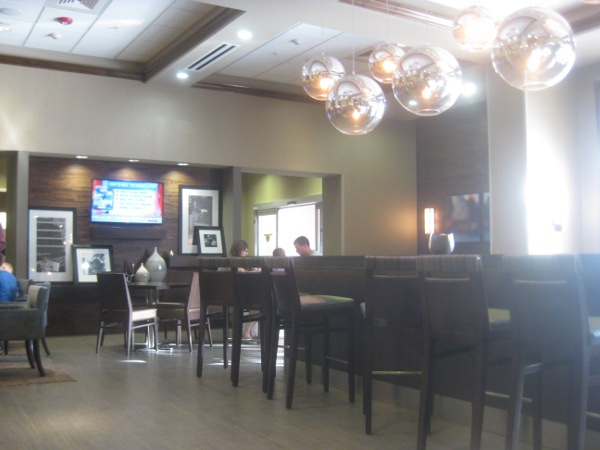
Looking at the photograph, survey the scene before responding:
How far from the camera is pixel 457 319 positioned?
10.4 feet

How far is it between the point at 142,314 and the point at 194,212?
3.47 meters

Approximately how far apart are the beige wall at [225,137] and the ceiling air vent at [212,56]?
3.80 feet

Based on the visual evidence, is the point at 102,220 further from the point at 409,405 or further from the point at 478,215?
the point at 409,405

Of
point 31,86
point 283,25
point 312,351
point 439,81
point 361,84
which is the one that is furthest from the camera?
point 31,86

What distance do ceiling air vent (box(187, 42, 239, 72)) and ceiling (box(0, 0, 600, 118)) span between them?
13mm

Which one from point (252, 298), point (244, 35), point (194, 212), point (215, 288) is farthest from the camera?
point (194, 212)

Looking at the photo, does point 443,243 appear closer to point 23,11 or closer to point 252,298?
point 252,298

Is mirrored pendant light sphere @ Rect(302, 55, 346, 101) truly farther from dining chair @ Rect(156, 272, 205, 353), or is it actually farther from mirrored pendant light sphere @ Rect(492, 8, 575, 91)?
dining chair @ Rect(156, 272, 205, 353)

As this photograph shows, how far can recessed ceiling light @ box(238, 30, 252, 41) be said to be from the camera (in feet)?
25.5

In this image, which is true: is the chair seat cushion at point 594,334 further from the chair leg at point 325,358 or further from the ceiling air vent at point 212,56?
the ceiling air vent at point 212,56

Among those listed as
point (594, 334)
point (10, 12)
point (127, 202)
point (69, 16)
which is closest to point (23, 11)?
point (10, 12)

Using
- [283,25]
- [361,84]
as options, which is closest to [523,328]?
[361,84]

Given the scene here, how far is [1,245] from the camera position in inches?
301

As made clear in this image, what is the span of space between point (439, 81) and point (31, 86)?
6.60m
